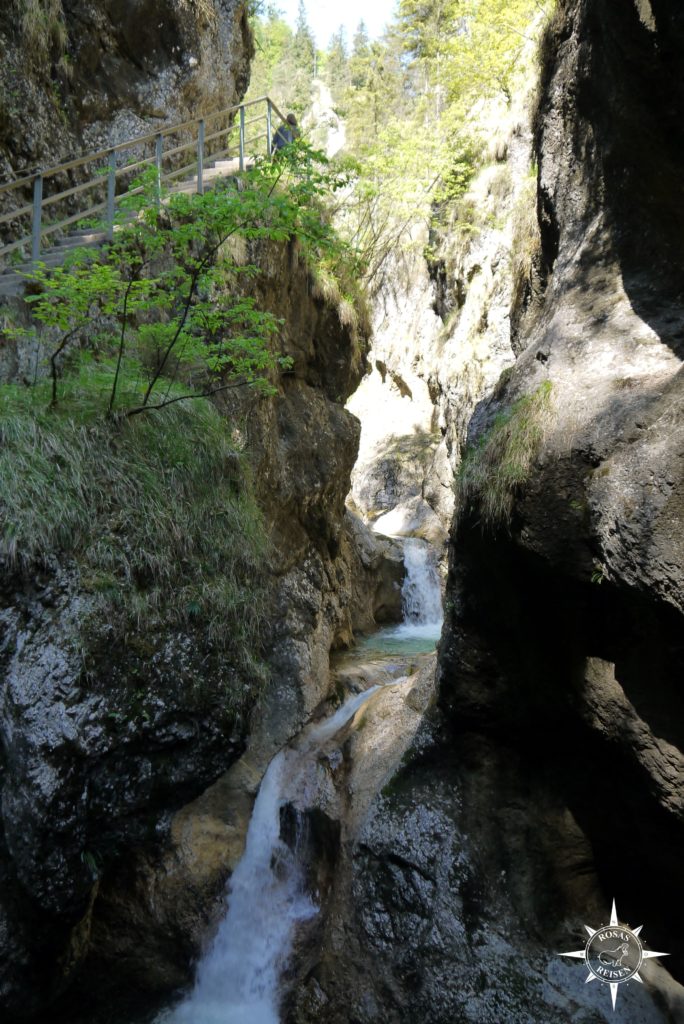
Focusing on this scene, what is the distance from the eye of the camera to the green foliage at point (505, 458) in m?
4.51

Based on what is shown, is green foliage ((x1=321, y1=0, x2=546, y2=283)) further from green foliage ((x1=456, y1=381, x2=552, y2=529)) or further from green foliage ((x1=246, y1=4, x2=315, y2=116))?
green foliage ((x1=246, y1=4, x2=315, y2=116))

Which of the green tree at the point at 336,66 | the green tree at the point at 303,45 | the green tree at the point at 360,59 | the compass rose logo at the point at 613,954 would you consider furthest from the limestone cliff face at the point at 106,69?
the green tree at the point at 303,45

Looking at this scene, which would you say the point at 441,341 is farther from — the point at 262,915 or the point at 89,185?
the point at 262,915

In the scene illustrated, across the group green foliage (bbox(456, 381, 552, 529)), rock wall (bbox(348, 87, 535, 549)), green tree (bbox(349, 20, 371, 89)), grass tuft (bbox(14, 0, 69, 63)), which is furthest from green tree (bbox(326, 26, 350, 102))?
green foliage (bbox(456, 381, 552, 529))

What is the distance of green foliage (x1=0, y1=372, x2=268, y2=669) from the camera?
5.05 meters

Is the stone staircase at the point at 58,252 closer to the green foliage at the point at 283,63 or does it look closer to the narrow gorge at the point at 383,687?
the narrow gorge at the point at 383,687

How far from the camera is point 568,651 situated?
15.7 feet

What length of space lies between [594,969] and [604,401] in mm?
3911

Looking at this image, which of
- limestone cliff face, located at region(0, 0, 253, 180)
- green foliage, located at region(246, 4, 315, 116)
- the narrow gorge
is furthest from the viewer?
green foliage, located at region(246, 4, 315, 116)

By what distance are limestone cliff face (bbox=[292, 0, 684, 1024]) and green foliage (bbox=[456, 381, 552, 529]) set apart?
0.8 inches

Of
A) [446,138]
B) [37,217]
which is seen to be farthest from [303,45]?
[37,217]

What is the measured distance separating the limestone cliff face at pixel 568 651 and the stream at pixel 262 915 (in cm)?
62

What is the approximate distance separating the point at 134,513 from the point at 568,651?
366 cm

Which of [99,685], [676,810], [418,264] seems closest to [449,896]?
[676,810]
